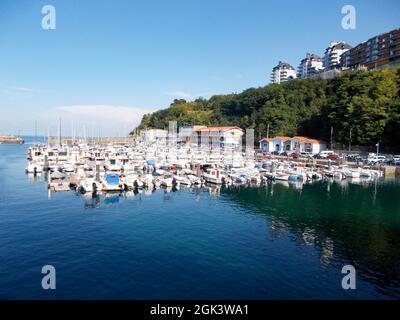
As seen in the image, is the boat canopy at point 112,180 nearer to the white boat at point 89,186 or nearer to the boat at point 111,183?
the boat at point 111,183

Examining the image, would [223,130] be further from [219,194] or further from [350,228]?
[350,228]

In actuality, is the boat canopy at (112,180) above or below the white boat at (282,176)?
above

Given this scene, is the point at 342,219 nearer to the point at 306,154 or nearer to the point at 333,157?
the point at 333,157

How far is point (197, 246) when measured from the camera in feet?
70.5

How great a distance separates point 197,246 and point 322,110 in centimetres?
7065

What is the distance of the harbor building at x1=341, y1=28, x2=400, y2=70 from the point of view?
96.9m

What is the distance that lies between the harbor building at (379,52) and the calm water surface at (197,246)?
254ft

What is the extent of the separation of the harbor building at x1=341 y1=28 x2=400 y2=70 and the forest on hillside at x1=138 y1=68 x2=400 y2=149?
17.4 m

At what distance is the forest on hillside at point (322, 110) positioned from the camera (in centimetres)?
6406

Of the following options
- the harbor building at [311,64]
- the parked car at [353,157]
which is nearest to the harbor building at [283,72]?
the harbor building at [311,64]

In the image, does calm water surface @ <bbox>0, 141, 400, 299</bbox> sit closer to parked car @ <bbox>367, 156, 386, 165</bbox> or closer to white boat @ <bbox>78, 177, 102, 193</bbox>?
white boat @ <bbox>78, 177, 102, 193</bbox>

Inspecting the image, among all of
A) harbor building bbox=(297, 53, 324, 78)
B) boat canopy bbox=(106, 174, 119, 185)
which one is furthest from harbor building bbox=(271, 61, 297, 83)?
boat canopy bbox=(106, 174, 119, 185)

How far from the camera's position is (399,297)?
15.4m
